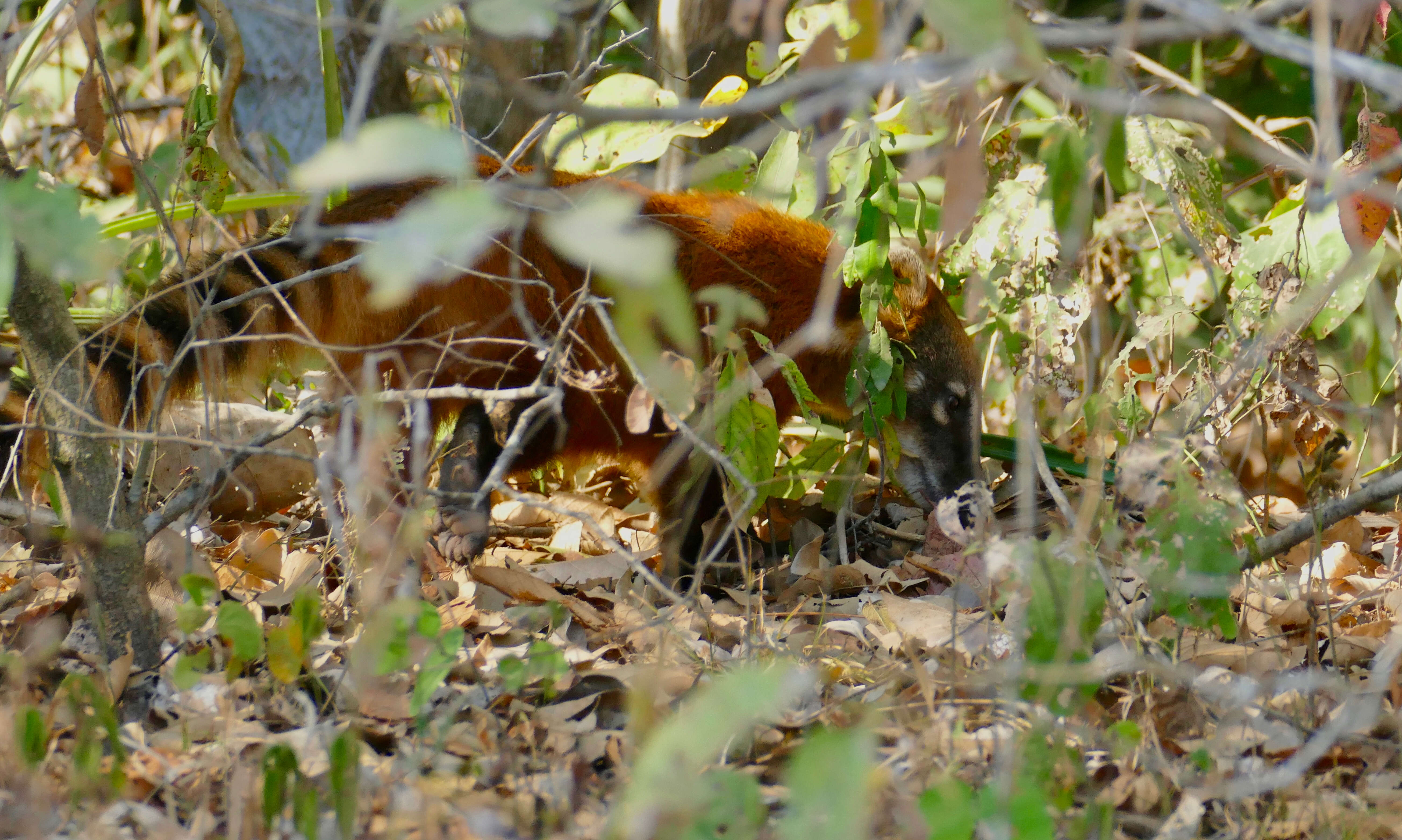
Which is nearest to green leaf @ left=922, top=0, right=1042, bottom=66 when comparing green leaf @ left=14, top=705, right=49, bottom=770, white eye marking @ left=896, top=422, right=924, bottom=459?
green leaf @ left=14, top=705, right=49, bottom=770

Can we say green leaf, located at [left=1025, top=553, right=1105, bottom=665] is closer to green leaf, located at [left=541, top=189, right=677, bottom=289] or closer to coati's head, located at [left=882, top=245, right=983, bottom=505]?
green leaf, located at [left=541, top=189, right=677, bottom=289]

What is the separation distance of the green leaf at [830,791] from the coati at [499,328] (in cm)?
135

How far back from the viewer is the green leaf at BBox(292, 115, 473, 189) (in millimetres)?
1055

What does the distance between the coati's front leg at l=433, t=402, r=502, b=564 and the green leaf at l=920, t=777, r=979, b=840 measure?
192 cm

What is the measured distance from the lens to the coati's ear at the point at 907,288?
395 cm

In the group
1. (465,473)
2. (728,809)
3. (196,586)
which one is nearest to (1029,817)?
(728,809)

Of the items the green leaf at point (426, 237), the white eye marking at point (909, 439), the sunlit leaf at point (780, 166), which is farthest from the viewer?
the white eye marking at point (909, 439)

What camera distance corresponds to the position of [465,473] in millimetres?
3455

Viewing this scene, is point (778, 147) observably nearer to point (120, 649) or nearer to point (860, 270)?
point (860, 270)

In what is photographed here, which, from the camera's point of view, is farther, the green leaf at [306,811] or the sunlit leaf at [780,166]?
the sunlit leaf at [780,166]

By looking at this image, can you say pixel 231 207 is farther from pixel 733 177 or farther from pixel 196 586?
pixel 196 586

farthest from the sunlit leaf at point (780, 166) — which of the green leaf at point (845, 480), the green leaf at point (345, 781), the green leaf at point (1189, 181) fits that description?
the green leaf at point (345, 781)

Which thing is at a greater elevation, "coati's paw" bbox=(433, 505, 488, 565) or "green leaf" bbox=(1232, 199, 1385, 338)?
"green leaf" bbox=(1232, 199, 1385, 338)

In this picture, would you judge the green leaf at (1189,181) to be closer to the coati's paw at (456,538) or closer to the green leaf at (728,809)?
the coati's paw at (456,538)
